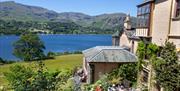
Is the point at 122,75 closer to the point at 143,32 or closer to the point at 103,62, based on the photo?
the point at 103,62

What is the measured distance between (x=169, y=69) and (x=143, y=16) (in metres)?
8.81

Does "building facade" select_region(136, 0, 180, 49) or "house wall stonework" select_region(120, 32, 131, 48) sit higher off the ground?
"building facade" select_region(136, 0, 180, 49)

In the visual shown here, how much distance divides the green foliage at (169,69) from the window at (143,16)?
587 cm

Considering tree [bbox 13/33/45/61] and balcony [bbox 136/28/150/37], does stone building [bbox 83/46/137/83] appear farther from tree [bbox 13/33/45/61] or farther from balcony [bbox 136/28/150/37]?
tree [bbox 13/33/45/61]

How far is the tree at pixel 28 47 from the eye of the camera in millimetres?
94812

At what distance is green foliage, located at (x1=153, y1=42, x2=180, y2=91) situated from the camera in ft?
64.0

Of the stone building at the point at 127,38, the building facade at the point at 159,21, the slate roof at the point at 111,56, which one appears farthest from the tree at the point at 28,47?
the building facade at the point at 159,21

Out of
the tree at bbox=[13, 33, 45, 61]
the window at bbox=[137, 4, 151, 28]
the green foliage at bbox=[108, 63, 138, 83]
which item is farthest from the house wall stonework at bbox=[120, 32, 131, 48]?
the tree at bbox=[13, 33, 45, 61]

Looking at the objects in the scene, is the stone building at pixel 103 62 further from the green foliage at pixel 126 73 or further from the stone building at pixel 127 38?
the stone building at pixel 127 38

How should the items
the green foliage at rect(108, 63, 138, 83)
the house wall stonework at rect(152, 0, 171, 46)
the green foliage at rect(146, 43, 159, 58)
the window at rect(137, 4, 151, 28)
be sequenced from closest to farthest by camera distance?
the house wall stonework at rect(152, 0, 171, 46), the green foliage at rect(146, 43, 159, 58), the window at rect(137, 4, 151, 28), the green foliage at rect(108, 63, 138, 83)

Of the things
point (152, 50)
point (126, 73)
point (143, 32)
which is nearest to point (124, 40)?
point (126, 73)

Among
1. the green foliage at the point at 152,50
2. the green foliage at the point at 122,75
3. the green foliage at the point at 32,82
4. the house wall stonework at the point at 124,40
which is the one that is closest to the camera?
the green foliage at the point at 32,82

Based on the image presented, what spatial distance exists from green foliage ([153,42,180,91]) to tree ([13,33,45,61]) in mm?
75299

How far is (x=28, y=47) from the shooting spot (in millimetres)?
98375
